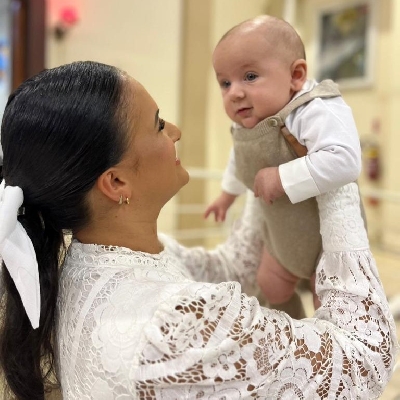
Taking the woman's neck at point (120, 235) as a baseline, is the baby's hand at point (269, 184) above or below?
above

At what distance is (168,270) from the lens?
103cm

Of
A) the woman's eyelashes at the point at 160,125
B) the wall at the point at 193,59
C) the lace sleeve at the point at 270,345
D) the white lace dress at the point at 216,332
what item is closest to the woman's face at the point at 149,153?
the woman's eyelashes at the point at 160,125

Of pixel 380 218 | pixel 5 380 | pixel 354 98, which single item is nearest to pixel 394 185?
pixel 380 218

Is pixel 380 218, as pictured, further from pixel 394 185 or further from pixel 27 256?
pixel 27 256

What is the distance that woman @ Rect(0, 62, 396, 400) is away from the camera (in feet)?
2.63

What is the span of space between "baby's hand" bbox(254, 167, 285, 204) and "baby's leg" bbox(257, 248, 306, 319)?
11.0 inches

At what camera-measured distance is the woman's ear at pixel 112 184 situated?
3.04 ft

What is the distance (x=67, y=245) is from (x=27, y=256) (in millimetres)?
185

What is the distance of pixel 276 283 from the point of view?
4.34ft

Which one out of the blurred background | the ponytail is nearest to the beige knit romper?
the ponytail

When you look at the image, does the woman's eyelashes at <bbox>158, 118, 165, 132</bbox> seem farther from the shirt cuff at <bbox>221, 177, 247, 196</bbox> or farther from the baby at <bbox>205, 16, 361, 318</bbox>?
the shirt cuff at <bbox>221, 177, 247, 196</bbox>

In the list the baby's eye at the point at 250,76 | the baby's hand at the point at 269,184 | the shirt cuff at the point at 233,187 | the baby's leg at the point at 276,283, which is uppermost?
the baby's eye at the point at 250,76

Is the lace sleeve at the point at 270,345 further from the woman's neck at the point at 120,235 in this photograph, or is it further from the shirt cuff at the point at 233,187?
the shirt cuff at the point at 233,187

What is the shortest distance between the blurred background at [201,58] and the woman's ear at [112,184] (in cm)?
237
